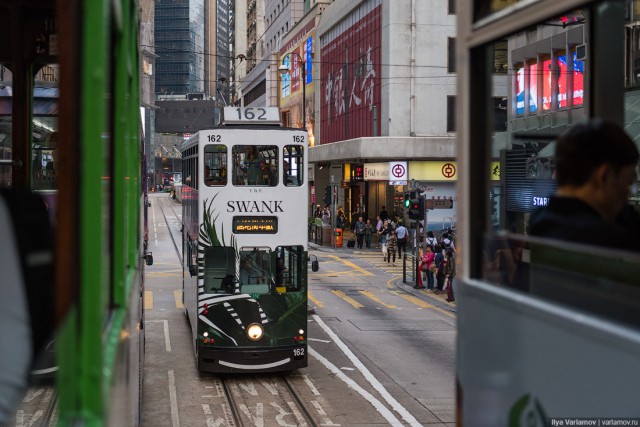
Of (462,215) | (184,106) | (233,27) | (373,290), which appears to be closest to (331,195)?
(373,290)

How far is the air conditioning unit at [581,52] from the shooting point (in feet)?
8.84

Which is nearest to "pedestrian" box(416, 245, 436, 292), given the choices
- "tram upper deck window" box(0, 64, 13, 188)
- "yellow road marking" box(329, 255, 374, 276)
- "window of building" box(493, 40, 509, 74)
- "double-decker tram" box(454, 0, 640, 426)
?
"yellow road marking" box(329, 255, 374, 276)

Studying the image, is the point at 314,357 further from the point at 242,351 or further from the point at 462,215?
the point at 462,215

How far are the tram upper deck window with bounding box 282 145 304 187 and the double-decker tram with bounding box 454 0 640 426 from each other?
12.7 meters

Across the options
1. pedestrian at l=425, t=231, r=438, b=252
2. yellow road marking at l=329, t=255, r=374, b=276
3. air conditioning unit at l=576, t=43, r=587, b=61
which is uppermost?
air conditioning unit at l=576, t=43, r=587, b=61

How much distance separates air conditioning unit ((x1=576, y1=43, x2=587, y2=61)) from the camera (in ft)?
8.84

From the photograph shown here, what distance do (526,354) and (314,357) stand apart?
644 inches

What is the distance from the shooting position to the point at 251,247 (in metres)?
15.7

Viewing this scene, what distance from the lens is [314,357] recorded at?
1877 centimetres

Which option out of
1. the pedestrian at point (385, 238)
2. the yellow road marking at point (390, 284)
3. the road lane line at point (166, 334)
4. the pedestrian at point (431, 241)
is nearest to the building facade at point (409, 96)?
the pedestrian at point (385, 238)

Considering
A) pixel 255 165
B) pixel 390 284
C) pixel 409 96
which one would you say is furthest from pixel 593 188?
pixel 409 96

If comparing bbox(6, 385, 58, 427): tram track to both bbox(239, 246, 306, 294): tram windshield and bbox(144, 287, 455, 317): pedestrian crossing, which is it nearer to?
bbox(239, 246, 306, 294): tram windshield

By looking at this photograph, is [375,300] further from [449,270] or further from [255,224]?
[255,224]

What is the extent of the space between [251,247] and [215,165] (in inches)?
64.1
